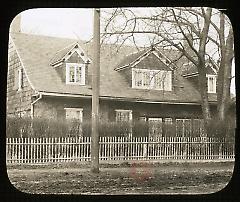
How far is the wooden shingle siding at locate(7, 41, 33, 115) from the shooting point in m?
2.01

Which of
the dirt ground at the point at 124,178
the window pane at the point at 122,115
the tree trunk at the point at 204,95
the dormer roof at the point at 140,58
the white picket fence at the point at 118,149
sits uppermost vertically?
the dormer roof at the point at 140,58

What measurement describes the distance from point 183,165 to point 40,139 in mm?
596

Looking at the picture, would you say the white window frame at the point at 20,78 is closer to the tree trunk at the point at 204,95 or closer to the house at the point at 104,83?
the house at the point at 104,83

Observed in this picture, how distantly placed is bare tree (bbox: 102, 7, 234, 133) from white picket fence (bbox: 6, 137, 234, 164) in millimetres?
121

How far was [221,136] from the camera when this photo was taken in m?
2.10

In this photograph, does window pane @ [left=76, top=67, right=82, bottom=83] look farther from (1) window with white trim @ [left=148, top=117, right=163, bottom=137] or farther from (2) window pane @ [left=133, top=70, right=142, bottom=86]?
(1) window with white trim @ [left=148, top=117, right=163, bottom=137]

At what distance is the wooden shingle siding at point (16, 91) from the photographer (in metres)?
2.01

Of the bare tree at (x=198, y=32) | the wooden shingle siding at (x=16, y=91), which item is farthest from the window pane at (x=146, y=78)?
the wooden shingle siding at (x=16, y=91)

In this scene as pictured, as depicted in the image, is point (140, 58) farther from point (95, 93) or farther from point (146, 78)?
point (95, 93)

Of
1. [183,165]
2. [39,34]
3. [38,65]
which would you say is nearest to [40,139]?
[38,65]

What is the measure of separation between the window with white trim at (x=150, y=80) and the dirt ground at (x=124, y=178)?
0.32 m

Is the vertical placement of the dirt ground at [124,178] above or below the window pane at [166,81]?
below

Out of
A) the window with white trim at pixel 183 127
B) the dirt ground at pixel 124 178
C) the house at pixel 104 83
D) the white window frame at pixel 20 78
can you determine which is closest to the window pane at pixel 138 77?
the house at pixel 104 83

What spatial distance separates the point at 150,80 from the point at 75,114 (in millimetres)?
337
